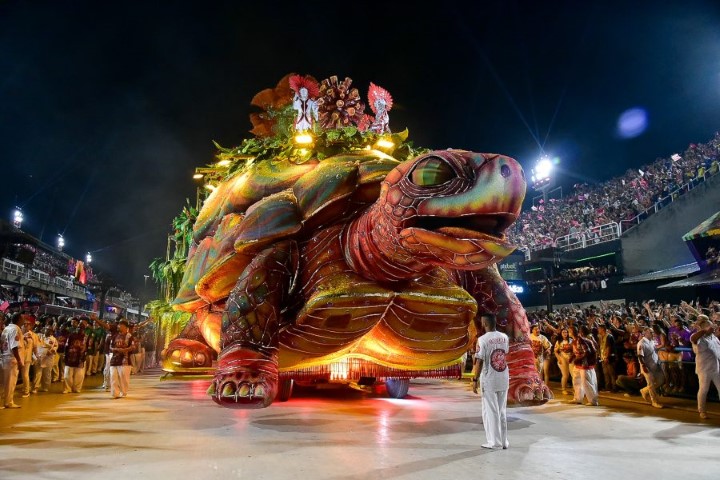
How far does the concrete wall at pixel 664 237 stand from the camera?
1825 cm

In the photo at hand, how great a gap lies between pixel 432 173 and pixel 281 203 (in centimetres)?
154

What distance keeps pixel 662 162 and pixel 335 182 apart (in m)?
24.7

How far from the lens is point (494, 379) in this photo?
14.0 feet

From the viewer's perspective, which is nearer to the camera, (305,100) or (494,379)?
(494,379)

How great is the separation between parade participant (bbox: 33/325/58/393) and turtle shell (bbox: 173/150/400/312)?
21.6 feet

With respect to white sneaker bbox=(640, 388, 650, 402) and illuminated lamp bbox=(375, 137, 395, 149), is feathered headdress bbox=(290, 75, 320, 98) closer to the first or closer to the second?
illuminated lamp bbox=(375, 137, 395, 149)

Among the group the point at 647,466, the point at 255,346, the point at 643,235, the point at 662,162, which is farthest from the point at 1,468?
the point at 662,162

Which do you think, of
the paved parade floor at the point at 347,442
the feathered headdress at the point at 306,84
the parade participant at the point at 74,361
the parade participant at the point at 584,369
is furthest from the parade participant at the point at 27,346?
the parade participant at the point at 584,369

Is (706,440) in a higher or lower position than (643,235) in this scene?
lower

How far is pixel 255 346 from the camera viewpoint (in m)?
3.70

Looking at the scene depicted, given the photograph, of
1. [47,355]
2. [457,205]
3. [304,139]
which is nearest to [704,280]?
[304,139]

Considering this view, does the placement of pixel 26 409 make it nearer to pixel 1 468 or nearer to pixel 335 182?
pixel 1 468

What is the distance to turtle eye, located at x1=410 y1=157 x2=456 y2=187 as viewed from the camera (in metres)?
3.19

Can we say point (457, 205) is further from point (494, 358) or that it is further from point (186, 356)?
point (186, 356)
